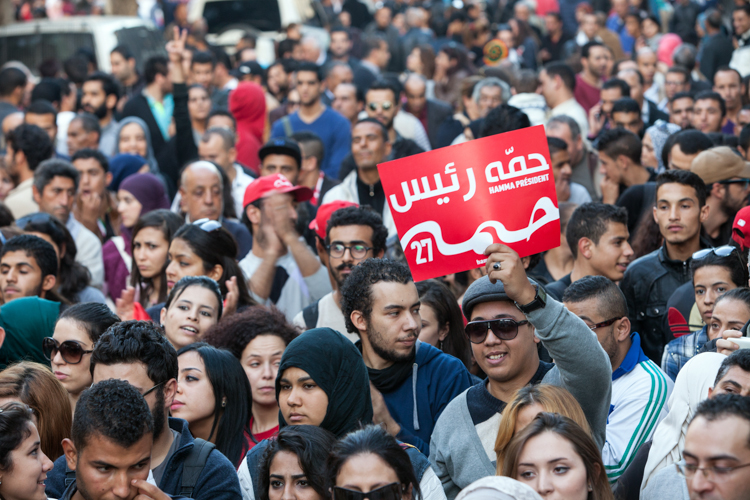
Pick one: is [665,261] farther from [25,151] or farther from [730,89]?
[25,151]

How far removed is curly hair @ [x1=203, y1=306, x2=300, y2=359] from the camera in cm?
478

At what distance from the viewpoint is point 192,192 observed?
7.03 m

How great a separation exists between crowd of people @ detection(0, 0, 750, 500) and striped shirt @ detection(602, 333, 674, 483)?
0.01 metres

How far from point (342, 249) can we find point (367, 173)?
2.30 m

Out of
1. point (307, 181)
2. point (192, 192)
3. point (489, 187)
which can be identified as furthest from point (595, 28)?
point (489, 187)

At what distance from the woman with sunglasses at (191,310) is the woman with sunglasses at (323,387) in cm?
123

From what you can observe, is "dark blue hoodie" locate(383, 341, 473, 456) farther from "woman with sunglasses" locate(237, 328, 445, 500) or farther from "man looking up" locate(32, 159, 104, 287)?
Result: "man looking up" locate(32, 159, 104, 287)

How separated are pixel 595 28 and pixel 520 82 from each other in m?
4.97

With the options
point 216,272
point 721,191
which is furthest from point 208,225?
point 721,191

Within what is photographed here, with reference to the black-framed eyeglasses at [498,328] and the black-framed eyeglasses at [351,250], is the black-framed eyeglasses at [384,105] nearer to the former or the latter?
the black-framed eyeglasses at [351,250]

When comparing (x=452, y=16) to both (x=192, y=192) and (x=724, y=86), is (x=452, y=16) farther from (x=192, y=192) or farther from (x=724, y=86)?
(x=192, y=192)

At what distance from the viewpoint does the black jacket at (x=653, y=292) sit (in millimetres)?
5555

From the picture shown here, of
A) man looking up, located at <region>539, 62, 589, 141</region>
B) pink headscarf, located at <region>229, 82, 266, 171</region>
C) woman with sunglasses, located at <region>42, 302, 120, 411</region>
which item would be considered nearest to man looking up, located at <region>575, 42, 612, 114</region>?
man looking up, located at <region>539, 62, 589, 141</region>

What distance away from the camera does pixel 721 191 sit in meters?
6.23
